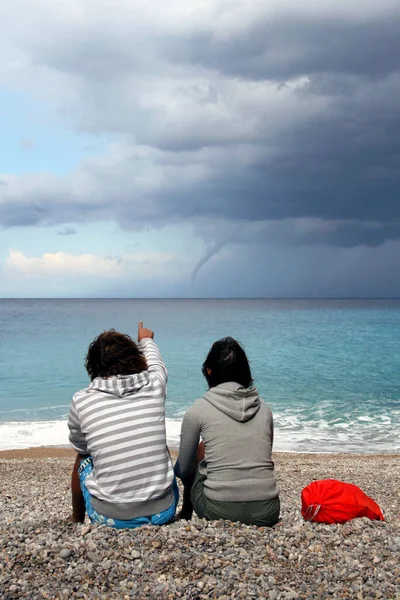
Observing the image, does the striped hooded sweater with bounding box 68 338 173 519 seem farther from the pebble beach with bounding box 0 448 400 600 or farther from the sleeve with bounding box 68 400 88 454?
the pebble beach with bounding box 0 448 400 600

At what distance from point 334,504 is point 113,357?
2405 millimetres

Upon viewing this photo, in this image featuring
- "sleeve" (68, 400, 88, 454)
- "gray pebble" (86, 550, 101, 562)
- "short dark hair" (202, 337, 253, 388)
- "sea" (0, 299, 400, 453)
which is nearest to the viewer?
"gray pebble" (86, 550, 101, 562)

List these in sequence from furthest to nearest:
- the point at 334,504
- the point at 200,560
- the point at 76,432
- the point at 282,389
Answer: the point at 282,389 < the point at 334,504 < the point at 76,432 < the point at 200,560

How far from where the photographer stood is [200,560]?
162 inches

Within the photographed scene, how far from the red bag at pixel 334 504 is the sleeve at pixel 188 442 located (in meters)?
1.17

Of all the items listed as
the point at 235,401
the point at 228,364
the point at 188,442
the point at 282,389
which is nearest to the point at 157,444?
the point at 188,442

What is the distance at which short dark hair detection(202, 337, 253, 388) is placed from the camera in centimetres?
459

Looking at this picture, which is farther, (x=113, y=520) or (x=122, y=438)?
(x=113, y=520)

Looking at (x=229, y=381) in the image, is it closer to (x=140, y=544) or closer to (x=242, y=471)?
(x=242, y=471)

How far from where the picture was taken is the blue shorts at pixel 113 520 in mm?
4414

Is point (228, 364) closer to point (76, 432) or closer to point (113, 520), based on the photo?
point (76, 432)

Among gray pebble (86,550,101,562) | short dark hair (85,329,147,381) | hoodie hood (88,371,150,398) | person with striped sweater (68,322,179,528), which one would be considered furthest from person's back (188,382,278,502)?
gray pebble (86,550,101,562)

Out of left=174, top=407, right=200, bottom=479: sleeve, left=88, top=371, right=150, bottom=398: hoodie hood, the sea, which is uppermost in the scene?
left=88, top=371, right=150, bottom=398: hoodie hood

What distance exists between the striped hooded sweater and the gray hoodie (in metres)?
0.34
